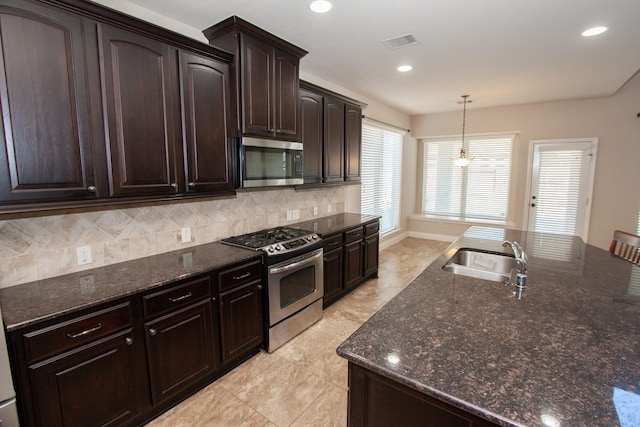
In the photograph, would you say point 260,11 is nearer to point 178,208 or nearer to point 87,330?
point 178,208

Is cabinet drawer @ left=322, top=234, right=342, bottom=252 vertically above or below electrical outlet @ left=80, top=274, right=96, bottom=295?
below

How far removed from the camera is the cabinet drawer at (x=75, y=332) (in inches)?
55.4

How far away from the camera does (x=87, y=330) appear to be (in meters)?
1.57

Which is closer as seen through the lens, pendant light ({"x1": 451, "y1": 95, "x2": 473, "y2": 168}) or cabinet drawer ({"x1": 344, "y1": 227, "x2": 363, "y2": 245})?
cabinet drawer ({"x1": 344, "y1": 227, "x2": 363, "y2": 245})

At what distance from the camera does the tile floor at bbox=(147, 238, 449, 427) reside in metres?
1.98

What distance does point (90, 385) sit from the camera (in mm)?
1612

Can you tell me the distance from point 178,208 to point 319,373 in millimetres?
1767

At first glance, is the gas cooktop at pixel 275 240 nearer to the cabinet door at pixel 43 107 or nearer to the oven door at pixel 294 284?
the oven door at pixel 294 284

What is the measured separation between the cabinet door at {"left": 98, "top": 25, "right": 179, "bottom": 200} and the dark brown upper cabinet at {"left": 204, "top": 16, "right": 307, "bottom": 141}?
1.85 feet

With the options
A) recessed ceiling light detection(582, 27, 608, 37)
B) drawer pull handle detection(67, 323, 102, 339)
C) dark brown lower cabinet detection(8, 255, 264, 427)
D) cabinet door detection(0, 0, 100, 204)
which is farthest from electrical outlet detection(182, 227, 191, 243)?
recessed ceiling light detection(582, 27, 608, 37)

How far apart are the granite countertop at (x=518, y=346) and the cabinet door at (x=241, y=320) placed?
4.29 ft

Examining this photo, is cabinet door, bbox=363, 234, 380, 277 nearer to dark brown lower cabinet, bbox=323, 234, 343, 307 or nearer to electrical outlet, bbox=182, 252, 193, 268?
dark brown lower cabinet, bbox=323, 234, 343, 307

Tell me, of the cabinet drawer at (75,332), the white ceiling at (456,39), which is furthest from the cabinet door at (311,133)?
the cabinet drawer at (75,332)

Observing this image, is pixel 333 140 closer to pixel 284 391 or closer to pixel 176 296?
pixel 176 296
